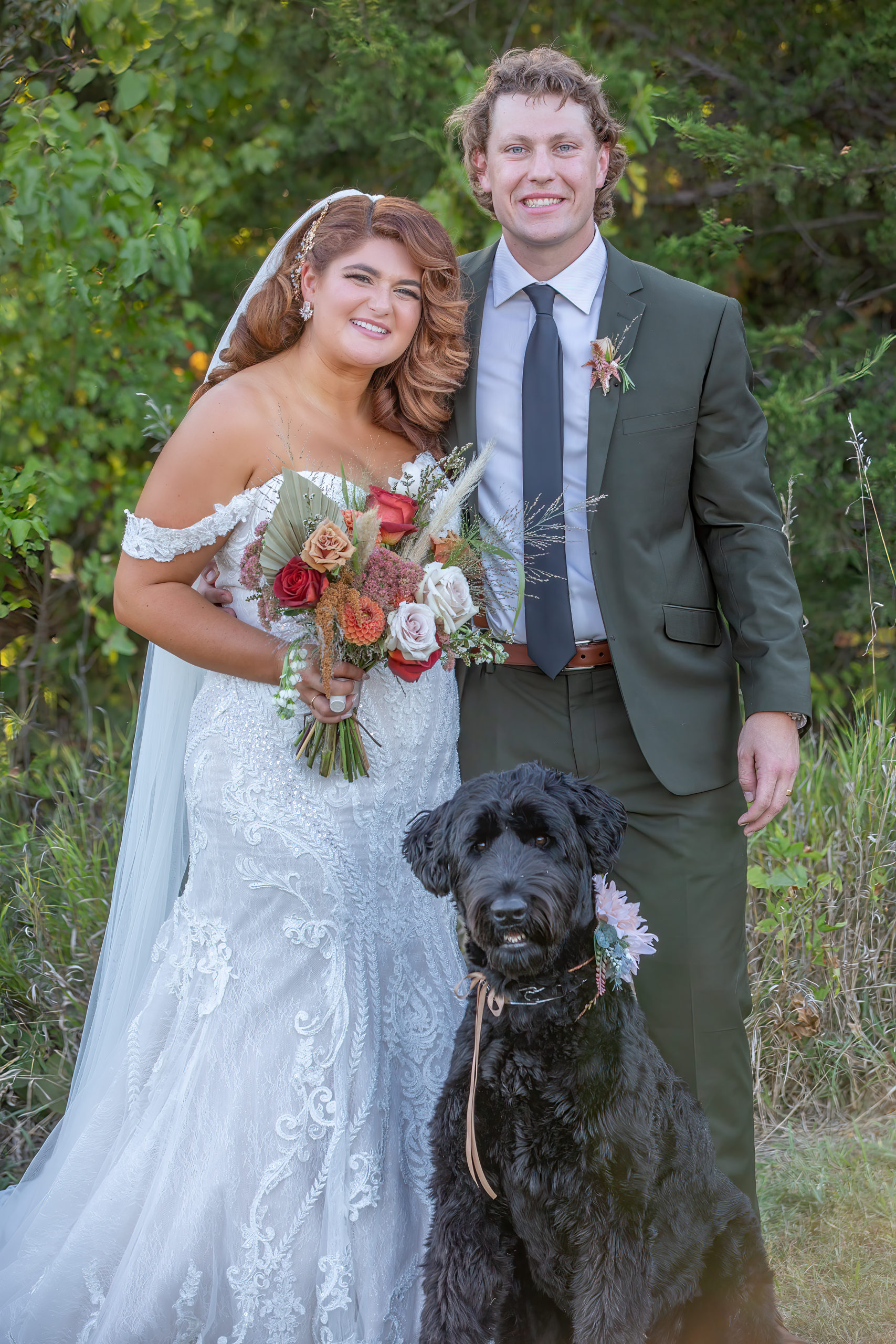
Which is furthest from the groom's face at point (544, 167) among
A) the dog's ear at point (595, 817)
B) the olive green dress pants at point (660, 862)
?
the dog's ear at point (595, 817)

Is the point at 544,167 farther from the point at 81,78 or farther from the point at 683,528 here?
the point at 81,78

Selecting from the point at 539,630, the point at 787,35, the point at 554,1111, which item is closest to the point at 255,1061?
the point at 554,1111

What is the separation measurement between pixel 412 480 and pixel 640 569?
599 millimetres

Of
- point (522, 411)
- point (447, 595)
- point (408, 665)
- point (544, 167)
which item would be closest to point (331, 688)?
point (408, 665)

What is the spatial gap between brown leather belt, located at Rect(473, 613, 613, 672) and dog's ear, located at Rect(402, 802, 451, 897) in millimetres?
666

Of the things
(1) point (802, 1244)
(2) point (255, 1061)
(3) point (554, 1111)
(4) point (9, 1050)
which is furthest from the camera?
(4) point (9, 1050)

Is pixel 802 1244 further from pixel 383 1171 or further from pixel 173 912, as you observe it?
pixel 173 912

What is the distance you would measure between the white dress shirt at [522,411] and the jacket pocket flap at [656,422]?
105mm

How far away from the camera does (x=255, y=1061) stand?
2658mm

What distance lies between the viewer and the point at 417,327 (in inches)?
114

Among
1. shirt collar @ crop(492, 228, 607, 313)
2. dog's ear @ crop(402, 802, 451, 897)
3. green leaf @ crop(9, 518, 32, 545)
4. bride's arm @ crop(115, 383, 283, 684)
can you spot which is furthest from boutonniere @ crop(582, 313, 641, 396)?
green leaf @ crop(9, 518, 32, 545)

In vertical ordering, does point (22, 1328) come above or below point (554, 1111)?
below

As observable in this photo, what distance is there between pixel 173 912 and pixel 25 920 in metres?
1.37

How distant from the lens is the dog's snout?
2.10 meters
